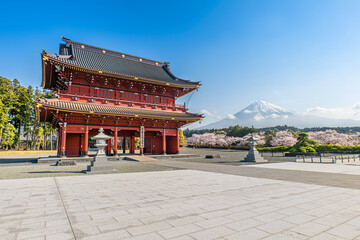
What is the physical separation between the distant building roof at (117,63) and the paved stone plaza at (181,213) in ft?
56.2

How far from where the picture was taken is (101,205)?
498cm

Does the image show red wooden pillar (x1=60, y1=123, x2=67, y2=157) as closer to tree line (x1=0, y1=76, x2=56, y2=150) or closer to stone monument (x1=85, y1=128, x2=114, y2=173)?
stone monument (x1=85, y1=128, x2=114, y2=173)

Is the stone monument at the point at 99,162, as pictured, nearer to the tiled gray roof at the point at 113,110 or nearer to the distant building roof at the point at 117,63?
the tiled gray roof at the point at 113,110

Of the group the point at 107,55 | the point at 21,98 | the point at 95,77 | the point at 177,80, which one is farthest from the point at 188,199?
the point at 21,98

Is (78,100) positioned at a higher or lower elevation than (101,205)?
higher

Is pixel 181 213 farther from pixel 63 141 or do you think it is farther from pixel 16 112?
pixel 16 112

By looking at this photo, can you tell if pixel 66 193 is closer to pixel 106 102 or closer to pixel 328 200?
pixel 328 200

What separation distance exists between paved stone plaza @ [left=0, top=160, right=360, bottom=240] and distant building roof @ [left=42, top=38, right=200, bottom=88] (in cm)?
1714

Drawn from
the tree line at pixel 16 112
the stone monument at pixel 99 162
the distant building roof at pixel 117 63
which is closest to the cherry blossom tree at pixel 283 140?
the distant building roof at pixel 117 63

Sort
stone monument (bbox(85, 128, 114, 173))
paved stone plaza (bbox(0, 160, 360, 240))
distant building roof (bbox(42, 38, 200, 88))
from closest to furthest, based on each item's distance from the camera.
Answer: paved stone plaza (bbox(0, 160, 360, 240)) → stone monument (bbox(85, 128, 114, 173)) → distant building roof (bbox(42, 38, 200, 88))

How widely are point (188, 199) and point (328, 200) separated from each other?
3.90m

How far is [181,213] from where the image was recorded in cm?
431

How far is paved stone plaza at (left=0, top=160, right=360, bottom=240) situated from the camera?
3.32 metres

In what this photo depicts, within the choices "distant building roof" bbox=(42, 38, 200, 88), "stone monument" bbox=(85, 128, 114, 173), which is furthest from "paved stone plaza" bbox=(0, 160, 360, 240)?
"distant building roof" bbox=(42, 38, 200, 88)
